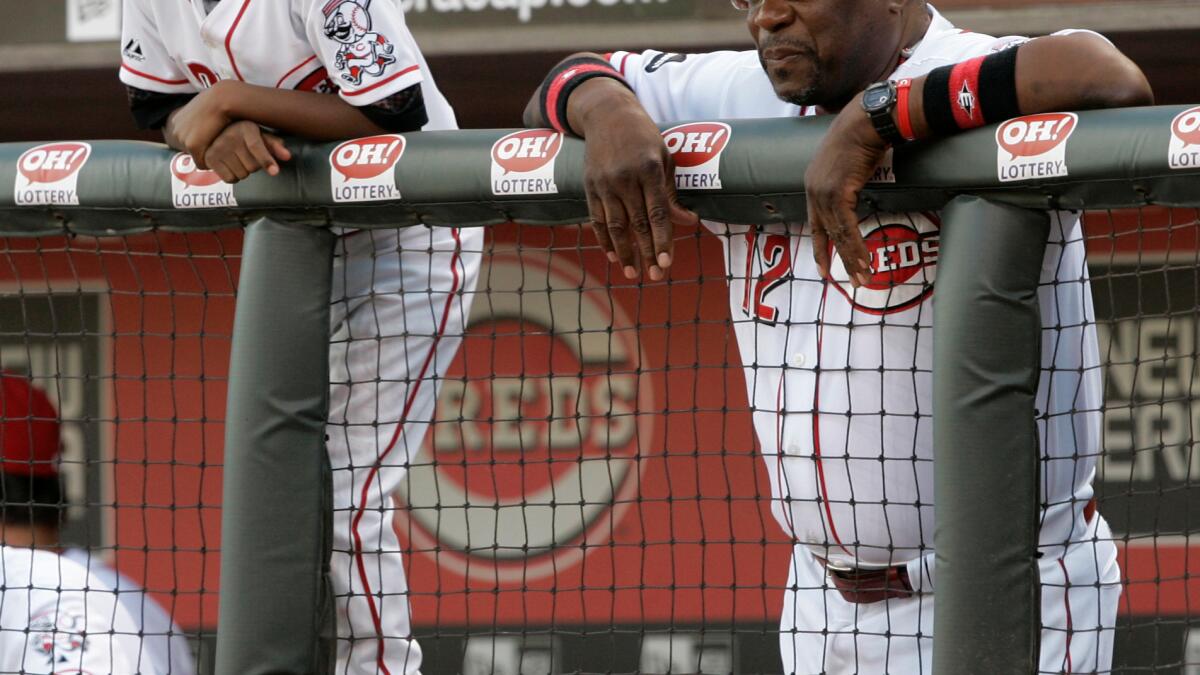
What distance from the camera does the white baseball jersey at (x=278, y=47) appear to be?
190 centimetres

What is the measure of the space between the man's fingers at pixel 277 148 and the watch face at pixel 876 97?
660mm

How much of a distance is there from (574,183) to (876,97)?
339 millimetres

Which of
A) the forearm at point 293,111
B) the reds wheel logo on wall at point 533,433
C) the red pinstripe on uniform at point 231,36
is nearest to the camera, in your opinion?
the forearm at point 293,111

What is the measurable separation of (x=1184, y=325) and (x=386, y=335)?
3123mm

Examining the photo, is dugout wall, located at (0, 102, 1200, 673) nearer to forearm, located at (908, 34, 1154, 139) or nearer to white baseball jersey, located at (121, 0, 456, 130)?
forearm, located at (908, 34, 1154, 139)

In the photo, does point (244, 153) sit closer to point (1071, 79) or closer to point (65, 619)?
point (65, 619)

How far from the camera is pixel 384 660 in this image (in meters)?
1.97

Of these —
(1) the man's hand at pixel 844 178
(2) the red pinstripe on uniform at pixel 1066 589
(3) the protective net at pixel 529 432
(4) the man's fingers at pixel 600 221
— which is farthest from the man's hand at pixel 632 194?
(2) the red pinstripe on uniform at pixel 1066 589

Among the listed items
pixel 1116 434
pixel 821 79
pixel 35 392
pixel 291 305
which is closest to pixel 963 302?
pixel 821 79

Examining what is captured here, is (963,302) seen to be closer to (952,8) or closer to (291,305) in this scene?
(291,305)

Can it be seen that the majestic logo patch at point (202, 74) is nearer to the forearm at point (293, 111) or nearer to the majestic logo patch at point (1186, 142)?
the forearm at point (293, 111)

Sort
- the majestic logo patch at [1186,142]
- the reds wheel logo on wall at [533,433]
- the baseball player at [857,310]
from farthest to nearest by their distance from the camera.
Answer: the reds wheel logo on wall at [533,433]
the baseball player at [857,310]
the majestic logo patch at [1186,142]

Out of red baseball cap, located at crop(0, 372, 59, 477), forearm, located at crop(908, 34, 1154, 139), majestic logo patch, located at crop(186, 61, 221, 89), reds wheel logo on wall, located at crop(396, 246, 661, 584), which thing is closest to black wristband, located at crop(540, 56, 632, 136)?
forearm, located at crop(908, 34, 1154, 139)

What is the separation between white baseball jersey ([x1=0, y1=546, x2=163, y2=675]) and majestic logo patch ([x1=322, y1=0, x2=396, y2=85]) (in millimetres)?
727
